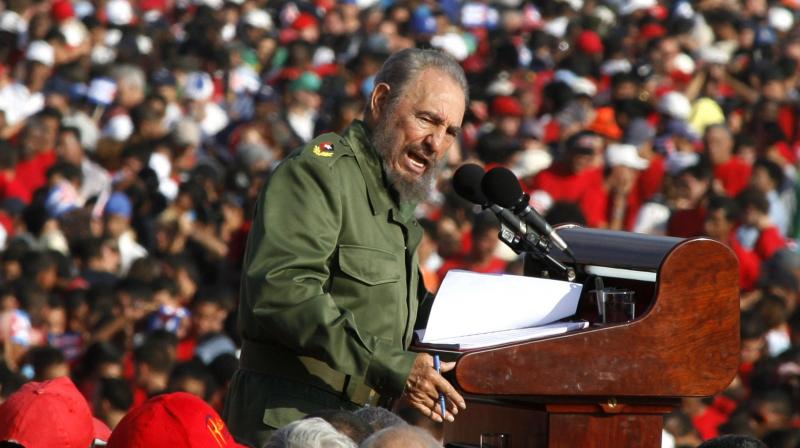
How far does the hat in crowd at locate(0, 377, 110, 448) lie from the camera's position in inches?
156

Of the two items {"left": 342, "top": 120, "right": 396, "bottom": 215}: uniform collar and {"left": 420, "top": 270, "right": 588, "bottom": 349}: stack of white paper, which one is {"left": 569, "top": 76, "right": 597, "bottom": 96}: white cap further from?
{"left": 420, "top": 270, "right": 588, "bottom": 349}: stack of white paper

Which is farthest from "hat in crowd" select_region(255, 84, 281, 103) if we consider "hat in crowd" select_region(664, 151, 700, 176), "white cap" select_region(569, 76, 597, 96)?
"hat in crowd" select_region(664, 151, 700, 176)

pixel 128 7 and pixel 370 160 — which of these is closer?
pixel 370 160

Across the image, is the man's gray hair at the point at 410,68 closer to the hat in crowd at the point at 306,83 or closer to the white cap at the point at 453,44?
the hat in crowd at the point at 306,83

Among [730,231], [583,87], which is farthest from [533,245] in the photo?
[583,87]

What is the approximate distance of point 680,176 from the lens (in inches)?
410

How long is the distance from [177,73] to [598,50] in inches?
159

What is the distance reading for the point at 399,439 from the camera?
3.08 m

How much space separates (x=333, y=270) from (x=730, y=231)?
608cm

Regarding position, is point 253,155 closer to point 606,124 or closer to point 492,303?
point 606,124

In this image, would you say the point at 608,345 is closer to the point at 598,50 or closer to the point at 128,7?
the point at 598,50

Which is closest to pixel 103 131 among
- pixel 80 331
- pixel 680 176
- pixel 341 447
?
pixel 80 331

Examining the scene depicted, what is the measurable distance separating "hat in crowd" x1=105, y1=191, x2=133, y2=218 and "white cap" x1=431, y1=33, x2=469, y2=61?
5322 millimetres

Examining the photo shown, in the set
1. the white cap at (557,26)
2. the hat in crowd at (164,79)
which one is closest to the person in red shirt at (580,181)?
the hat in crowd at (164,79)
